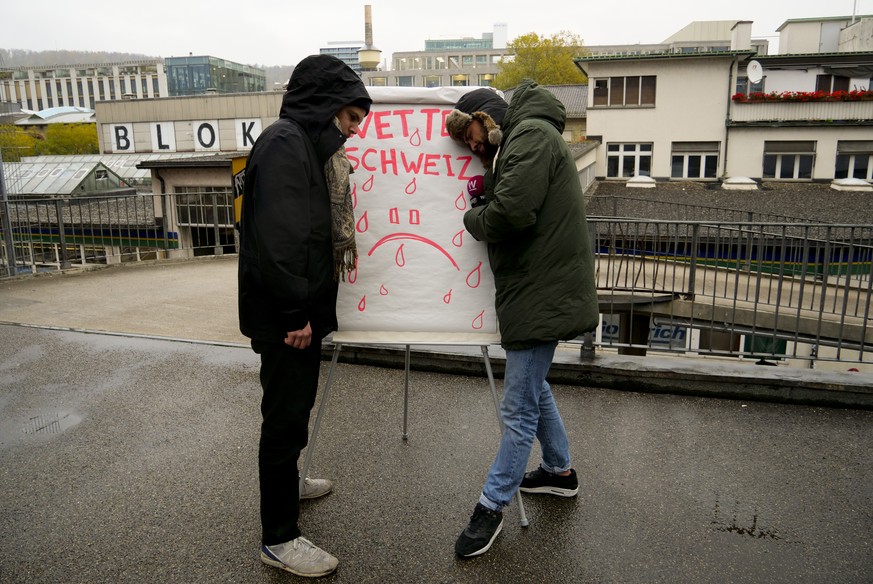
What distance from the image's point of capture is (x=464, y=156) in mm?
3553

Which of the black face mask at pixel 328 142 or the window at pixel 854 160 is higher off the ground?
the window at pixel 854 160

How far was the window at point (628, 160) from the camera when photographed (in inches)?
1544

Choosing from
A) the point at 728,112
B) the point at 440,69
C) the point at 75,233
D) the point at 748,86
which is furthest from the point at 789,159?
the point at 440,69

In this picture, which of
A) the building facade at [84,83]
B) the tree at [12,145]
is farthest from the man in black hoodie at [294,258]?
the building facade at [84,83]

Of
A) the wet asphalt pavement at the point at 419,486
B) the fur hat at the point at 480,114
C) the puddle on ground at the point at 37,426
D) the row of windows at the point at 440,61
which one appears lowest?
the wet asphalt pavement at the point at 419,486

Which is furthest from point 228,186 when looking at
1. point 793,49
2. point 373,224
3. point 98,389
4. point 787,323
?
point 793,49

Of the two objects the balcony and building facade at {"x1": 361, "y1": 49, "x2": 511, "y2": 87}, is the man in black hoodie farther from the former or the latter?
building facade at {"x1": 361, "y1": 49, "x2": 511, "y2": 87}

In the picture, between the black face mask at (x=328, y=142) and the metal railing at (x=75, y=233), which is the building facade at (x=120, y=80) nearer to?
the metal railing at (x=75, y=233)

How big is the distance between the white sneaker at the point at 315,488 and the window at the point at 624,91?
126 ft

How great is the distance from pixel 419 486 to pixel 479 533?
723 mm

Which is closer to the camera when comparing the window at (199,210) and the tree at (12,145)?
the window at (199,210)

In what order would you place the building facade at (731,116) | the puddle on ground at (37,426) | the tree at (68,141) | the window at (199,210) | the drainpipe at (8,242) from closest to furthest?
the puddle on ground at (37,426) < the drainpipe at (8,242) < the window at (199,210) < the building facade at (731,116) < the tree at (68,141)

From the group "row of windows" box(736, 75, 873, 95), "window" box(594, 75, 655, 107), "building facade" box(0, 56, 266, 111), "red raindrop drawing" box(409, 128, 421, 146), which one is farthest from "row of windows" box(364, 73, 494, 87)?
"red raindrop drawing" box(409, 128, 421, 146)

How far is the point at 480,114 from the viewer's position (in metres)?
3.29
